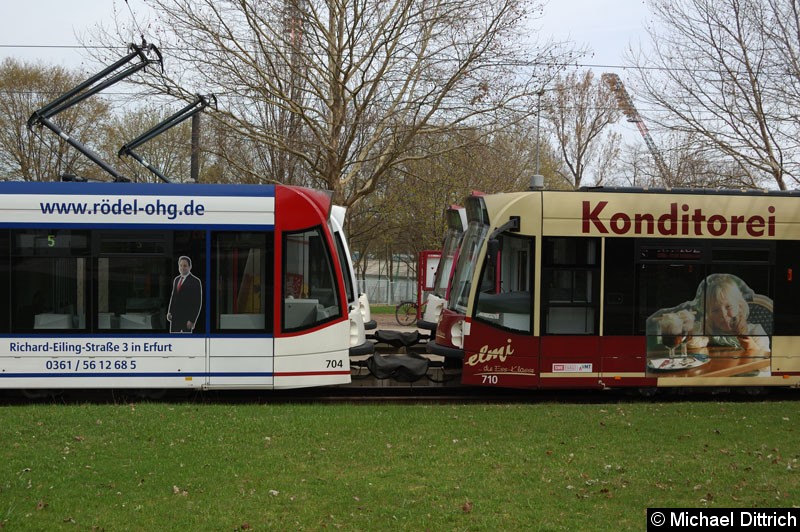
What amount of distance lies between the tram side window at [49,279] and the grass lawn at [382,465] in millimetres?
1310

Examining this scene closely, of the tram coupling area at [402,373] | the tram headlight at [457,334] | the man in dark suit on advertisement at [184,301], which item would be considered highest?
the man in dark suit on advertisement at [184,301]

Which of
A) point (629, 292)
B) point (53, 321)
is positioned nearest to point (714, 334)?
point (629, 292)

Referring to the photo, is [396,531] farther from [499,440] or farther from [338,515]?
[499,440]

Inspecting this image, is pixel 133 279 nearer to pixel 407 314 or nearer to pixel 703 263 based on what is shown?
pixel 703 263

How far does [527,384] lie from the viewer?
11719 millimetres

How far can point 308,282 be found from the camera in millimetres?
11422

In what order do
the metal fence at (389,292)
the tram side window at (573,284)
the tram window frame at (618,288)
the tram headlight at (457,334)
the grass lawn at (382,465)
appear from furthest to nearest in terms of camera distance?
the metal fence at (389,292)
the tram headlight at (457,334)
the tram window frame at (618,288)
the tram side window at (573,284)
the grass lawn at (382,465)

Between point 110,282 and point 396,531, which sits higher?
point 110,282

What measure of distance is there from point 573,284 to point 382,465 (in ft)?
16.9

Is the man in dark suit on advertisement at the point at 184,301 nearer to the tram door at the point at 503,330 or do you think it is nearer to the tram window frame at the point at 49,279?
the tram window frame at the point at 49,279

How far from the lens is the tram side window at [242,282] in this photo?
11.3m

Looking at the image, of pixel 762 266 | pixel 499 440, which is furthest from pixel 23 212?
pixel 762 266

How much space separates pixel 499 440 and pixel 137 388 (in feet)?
17.4

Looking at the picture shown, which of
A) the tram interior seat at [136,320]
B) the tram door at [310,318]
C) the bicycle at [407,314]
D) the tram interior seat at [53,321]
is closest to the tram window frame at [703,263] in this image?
the tram door at [310,318]
